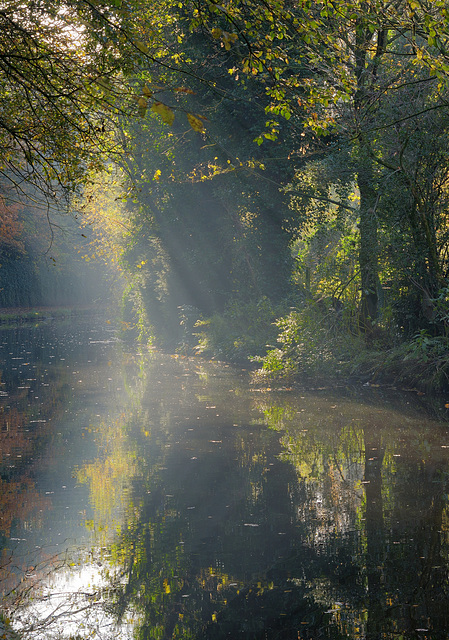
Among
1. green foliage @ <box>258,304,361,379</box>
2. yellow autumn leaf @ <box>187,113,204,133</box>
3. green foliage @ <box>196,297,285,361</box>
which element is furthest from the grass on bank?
yellow autumn leaf @ <box>187,113,204,133</box>

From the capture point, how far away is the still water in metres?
4.86

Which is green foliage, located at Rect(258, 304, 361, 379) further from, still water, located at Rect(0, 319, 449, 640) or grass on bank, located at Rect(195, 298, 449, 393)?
still water, located at Rect(0, 319, 449, 640)

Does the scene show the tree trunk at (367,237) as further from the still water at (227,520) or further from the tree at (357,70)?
the still water at (227,520)

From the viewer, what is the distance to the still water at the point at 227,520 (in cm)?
486

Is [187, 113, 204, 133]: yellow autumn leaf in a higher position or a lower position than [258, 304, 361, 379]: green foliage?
higher

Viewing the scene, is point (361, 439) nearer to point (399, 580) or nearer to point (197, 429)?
point (197, 429)

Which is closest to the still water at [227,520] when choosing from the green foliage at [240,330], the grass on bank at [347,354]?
the grass on bank at [347,354]

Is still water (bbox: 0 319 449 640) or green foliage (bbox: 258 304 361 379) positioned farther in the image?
green foliage (bbox: 258 304 361 379)

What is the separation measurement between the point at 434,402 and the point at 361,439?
11.3 feet

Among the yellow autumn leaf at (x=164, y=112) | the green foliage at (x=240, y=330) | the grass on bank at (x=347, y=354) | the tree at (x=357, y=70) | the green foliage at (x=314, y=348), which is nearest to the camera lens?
A: the yellow autumn leaf at (x=164, y=112)

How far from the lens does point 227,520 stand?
7043 mm

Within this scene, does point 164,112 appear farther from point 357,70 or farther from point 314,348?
point 357,70

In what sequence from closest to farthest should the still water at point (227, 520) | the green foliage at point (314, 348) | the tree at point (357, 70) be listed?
the still water at point (227, 520), the tree at point (357, 70), the green foliage at point (314, 348)

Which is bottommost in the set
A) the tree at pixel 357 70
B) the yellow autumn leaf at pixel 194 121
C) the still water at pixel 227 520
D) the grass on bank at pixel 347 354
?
the still water at pixel 227 520
